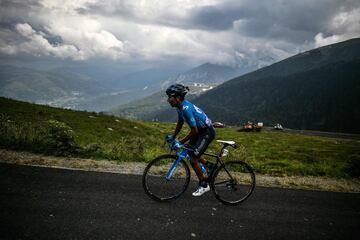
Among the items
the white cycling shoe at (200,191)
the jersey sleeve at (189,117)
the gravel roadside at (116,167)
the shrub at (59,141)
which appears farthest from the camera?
the shrub at (59,141)

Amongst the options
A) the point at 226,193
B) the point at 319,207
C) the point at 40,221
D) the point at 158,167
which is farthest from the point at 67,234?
the point at 319,207

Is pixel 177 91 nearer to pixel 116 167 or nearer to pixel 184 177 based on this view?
pixel 184 177

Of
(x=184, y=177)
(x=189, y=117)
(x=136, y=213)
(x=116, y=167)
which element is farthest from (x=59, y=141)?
(x=189, y=117)

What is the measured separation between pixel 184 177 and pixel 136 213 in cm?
213

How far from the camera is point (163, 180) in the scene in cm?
895

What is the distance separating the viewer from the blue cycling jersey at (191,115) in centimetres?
830

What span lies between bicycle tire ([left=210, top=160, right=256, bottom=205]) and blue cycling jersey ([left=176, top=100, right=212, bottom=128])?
1.52 m

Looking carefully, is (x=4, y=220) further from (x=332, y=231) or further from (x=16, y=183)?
(x=332, y=231)

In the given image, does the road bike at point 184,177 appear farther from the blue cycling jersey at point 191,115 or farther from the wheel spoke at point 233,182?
the blue cycling jersey at point 191,115

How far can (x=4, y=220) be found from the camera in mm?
6328

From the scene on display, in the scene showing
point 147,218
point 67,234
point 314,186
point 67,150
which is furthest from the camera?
point 67,150

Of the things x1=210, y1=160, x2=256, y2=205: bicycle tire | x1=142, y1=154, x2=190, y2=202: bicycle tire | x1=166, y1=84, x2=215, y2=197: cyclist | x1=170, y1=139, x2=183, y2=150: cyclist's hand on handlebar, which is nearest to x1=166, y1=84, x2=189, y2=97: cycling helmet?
x1=166, y1=84, x2=215, y2=197: cyclist

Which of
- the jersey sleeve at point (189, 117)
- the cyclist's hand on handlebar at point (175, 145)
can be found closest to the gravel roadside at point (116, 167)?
the cyclist's hand on handlebar at point (175, 145)

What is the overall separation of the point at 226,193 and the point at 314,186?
17.0ft
